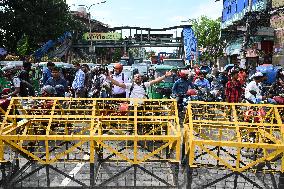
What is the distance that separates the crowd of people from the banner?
46.2 feet

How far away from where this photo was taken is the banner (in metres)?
31.6

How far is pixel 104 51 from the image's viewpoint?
80438 millimetres

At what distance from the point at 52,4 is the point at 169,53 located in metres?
24.4

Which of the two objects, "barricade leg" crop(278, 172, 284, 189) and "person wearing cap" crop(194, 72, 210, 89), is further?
"person wearing cap" crop(194, 72, 210, 89)

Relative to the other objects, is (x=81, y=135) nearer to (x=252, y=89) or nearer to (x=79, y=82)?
(x=252, y=89)

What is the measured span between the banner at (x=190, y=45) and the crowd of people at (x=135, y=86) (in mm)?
14082

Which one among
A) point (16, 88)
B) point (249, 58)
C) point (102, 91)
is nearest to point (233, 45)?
point (249, 58)

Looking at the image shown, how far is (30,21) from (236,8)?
2175cm

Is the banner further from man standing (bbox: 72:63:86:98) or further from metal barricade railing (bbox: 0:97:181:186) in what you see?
metal barricade railing (bbox: 0:97:181:186)

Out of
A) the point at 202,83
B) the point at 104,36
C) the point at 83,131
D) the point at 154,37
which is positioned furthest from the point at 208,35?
the point at 83,131

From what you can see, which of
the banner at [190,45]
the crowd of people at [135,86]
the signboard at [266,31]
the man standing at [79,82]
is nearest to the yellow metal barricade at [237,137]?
the crowd of people at [135,86]

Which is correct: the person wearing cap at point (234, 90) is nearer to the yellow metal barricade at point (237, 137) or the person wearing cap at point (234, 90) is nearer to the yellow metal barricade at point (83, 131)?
the yellow metal barricade at point (237, 137)

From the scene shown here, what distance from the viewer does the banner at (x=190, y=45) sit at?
31.6 metres

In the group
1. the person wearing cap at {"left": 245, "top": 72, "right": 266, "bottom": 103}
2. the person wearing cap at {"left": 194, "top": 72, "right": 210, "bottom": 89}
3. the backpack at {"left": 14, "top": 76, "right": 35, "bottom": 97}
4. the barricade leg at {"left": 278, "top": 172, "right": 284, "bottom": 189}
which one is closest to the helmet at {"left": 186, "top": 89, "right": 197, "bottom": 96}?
the person wearing cap at {"left": 194, "top": 72, "right": 210, "bottom": 89}
